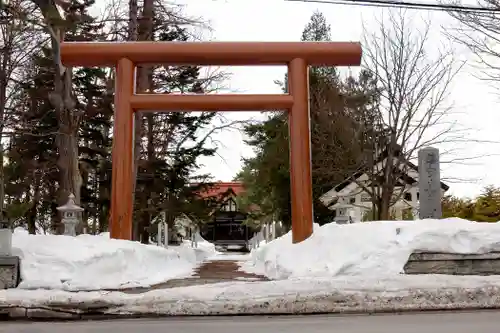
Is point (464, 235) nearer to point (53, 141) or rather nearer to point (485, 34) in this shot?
point (485, 34)

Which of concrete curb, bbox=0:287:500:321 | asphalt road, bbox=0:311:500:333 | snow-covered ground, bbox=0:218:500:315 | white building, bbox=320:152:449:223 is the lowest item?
asphalt road, bbox=0:311:500:333

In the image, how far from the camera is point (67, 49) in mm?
13859

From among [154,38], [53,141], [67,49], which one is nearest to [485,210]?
[67,49]

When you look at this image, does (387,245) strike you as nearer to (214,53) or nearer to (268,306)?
(268,306)

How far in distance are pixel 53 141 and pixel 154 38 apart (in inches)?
258

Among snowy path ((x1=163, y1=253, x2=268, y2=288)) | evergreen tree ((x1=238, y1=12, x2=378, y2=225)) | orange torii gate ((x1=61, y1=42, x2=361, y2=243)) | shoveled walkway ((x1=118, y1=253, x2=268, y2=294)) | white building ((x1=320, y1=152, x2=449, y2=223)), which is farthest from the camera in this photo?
white building ((x1=320, y1=152, x2=449, y2=223))

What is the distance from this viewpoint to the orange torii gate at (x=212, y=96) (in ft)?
45.6

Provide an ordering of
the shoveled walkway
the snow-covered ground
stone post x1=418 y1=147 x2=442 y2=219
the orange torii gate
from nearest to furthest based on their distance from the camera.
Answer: the snow-covered ground < the shoveled walkway < stone post x1=418 y1=147 x2=442 y2=219 < the orange torii gate

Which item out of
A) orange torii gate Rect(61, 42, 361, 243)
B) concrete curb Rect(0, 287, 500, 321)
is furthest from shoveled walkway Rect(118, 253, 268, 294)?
concrete curb Rect(0, 287, 500, 321)

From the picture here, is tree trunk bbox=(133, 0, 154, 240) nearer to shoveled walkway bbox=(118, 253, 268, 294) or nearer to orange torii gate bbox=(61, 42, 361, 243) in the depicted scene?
orange torii gate bbox=(61, 42, 361, 243)

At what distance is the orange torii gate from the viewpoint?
13914 millimetres

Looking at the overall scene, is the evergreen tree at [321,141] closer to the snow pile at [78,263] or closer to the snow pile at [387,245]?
the snow pile at [387,245]

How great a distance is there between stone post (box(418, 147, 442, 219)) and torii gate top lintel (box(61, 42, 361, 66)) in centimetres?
288

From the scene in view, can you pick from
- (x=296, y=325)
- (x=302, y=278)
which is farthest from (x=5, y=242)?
(x=296, y=325)
